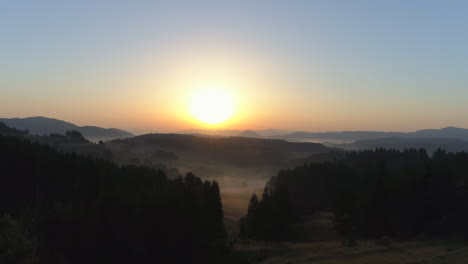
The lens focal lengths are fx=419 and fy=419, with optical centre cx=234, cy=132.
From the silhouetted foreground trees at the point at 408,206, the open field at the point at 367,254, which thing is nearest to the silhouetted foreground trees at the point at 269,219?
the silhouetted foreground trees at the point at 408,206

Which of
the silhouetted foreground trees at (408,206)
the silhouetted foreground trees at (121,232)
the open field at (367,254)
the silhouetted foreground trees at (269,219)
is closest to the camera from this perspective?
the open field at (367,254)

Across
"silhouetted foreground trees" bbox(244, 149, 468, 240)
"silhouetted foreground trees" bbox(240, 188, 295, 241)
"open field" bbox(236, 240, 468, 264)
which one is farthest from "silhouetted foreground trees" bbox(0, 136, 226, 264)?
"silhouetted foreground trees" bbox(240, 188, 295, 241)

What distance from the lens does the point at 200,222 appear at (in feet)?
74.2

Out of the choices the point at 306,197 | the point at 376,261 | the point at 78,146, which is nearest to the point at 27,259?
the point at 376,261

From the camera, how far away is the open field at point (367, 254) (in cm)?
1944

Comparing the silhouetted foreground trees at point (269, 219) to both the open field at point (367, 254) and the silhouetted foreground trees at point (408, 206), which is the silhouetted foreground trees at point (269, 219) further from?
the open field at point (367, 254)

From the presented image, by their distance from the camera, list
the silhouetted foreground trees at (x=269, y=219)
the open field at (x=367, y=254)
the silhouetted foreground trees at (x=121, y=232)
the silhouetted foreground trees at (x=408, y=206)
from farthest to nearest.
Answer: the silhouetted foreground trees at (x=269, y=219) < the silhouetted foreground trees at (x=408, y=206) < the silhouetted foreground trees at (x=121, y=232) < the open field at (x=367, y=254)

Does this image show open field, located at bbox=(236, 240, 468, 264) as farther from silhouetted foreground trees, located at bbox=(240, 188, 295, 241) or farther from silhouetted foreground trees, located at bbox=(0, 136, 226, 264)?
silhouetted foreground trees, located at bbox=(240, 188, 295, 241)

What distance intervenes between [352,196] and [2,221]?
28.7 meters

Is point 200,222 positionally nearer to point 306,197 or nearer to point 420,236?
point 420,236

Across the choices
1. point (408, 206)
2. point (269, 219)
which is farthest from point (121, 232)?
point (408, 206)

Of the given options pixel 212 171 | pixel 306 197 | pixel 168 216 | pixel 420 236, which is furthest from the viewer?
pixel 212 171

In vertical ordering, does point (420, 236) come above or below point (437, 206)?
below

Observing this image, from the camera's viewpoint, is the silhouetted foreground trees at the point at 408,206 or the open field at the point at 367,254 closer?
the open field at the point at 367,254
